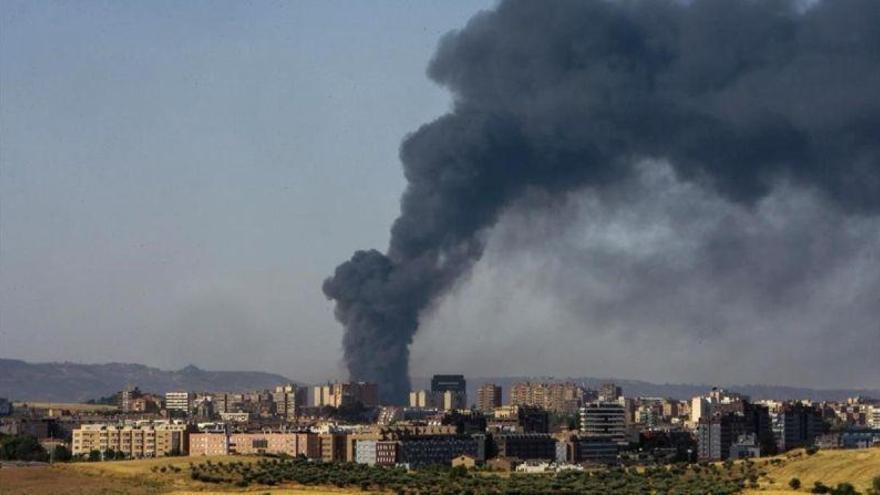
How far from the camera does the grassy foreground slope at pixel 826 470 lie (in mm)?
68000

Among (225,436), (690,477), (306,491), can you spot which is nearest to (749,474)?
(690,477)

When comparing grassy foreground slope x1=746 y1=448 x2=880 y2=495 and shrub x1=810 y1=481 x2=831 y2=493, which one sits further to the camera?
grassy foreground slope x1=746 y1=448 x2=880 y2=495

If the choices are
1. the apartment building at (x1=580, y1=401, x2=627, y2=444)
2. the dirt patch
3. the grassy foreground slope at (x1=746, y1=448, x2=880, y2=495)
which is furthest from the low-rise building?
the grassy foreground slope at (x1=746, y1=448, x2=880, y2=495)

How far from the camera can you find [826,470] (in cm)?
7119

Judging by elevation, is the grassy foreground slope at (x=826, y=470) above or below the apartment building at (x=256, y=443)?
below

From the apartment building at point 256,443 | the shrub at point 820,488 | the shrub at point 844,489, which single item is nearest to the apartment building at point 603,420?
the apartment building at point 256,443

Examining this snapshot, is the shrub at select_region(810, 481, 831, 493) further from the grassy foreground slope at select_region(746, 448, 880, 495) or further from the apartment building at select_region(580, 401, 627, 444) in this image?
the apartment building at select_region(580, 401, 627, 444)

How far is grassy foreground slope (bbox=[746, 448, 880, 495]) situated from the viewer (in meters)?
68.0

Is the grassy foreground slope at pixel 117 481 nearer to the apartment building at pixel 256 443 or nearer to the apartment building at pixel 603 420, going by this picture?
the apartment building at pixel 256 443

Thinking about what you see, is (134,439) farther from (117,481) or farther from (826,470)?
(826,470)

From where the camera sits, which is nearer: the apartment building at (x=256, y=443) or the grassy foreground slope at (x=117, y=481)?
the grassy foreground slope at (x=117, y=481)

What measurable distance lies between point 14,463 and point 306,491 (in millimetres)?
25871

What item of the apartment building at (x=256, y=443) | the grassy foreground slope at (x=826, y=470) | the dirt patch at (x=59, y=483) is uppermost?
the apartment building at (x=256, y=443)

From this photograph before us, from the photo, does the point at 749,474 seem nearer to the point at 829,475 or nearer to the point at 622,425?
the point at 829,475
